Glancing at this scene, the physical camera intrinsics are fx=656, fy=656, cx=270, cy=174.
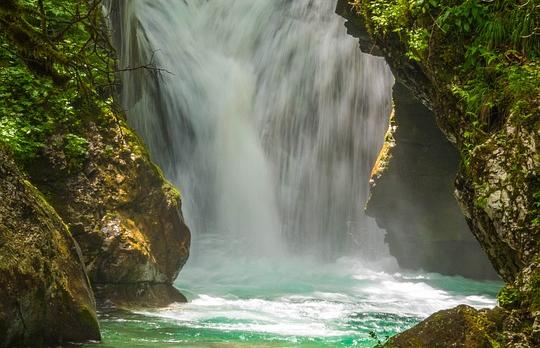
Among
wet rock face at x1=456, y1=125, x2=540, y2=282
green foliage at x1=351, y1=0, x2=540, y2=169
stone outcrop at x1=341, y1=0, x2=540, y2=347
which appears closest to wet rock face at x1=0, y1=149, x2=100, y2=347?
stone outcrop at x1=341, y1=0, x2=540, y2=347

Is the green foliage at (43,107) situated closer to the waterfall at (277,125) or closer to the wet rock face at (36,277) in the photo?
the wet rock face at (36,277)

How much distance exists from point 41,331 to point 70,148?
3.85 metres

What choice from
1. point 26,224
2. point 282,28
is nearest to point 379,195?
point 282,28

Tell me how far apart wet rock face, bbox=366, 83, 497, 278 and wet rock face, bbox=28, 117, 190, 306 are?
6960mm

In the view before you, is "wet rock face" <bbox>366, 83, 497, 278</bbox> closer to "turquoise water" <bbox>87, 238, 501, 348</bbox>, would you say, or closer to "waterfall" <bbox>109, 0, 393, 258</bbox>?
"turquoise water" <bbox>87, 238, 501, 348</bbox>

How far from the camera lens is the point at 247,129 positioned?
2080 cm

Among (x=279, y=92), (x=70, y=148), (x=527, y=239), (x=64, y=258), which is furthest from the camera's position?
(x=279, y=92)

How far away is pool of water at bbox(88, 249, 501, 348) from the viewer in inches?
306

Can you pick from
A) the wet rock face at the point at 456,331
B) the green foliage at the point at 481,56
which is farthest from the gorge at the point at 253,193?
the green foliage at the point at 481,56

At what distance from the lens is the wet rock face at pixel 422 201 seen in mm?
15641

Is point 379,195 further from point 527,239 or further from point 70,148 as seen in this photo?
point 527,239

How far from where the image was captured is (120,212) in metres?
9.48

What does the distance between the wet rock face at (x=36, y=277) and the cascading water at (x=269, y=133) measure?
9.87 metres

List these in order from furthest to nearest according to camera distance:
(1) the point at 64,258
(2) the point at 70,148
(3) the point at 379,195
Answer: (3) the point at 379,195 < (2) the point at 70,148 < (1) the point at 64,258
